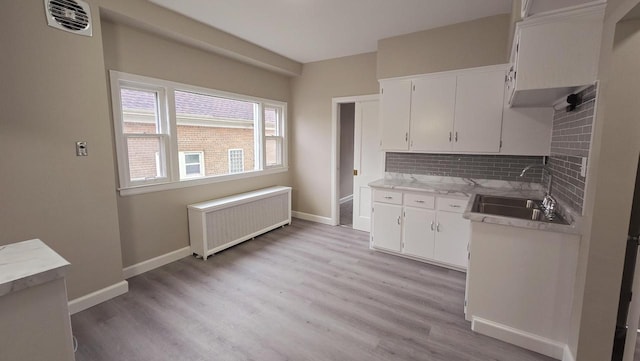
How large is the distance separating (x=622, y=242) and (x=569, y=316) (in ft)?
2.20

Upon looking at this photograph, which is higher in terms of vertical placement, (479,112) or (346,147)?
(479,112)

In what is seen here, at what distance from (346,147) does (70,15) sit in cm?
499

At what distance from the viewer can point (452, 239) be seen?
3.12 meters

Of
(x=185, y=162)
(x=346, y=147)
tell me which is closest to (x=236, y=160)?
(x=185, y=162)

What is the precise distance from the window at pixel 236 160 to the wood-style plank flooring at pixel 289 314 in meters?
1.35

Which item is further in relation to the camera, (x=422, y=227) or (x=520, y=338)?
(x=422, y=227)

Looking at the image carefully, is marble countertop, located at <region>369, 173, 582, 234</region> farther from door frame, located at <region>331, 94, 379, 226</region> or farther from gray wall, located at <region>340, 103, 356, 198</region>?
gray wall, located at <region>340, 103, 356, 198</region>

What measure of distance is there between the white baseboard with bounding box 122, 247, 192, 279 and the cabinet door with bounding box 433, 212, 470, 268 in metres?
3.06

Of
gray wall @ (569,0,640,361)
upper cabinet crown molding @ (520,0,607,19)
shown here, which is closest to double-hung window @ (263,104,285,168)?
upper cabinet crown molding @ (520,0,607,19)

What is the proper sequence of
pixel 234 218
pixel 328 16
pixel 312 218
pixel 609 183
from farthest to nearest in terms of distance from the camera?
pixel 312 218, pixel 234 218, pixel 328 16, pixel 609 183

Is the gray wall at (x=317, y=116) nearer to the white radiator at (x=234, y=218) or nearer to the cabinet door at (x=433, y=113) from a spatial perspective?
the white radiator at (x=234, y=218)

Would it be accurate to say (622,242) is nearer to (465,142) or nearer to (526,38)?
(526,38)

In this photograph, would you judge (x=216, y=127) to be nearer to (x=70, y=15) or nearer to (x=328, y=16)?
(x=70, y=15)

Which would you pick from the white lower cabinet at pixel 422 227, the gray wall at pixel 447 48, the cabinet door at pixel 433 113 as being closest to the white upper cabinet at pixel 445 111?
the cabinet door at pixel 433 113
